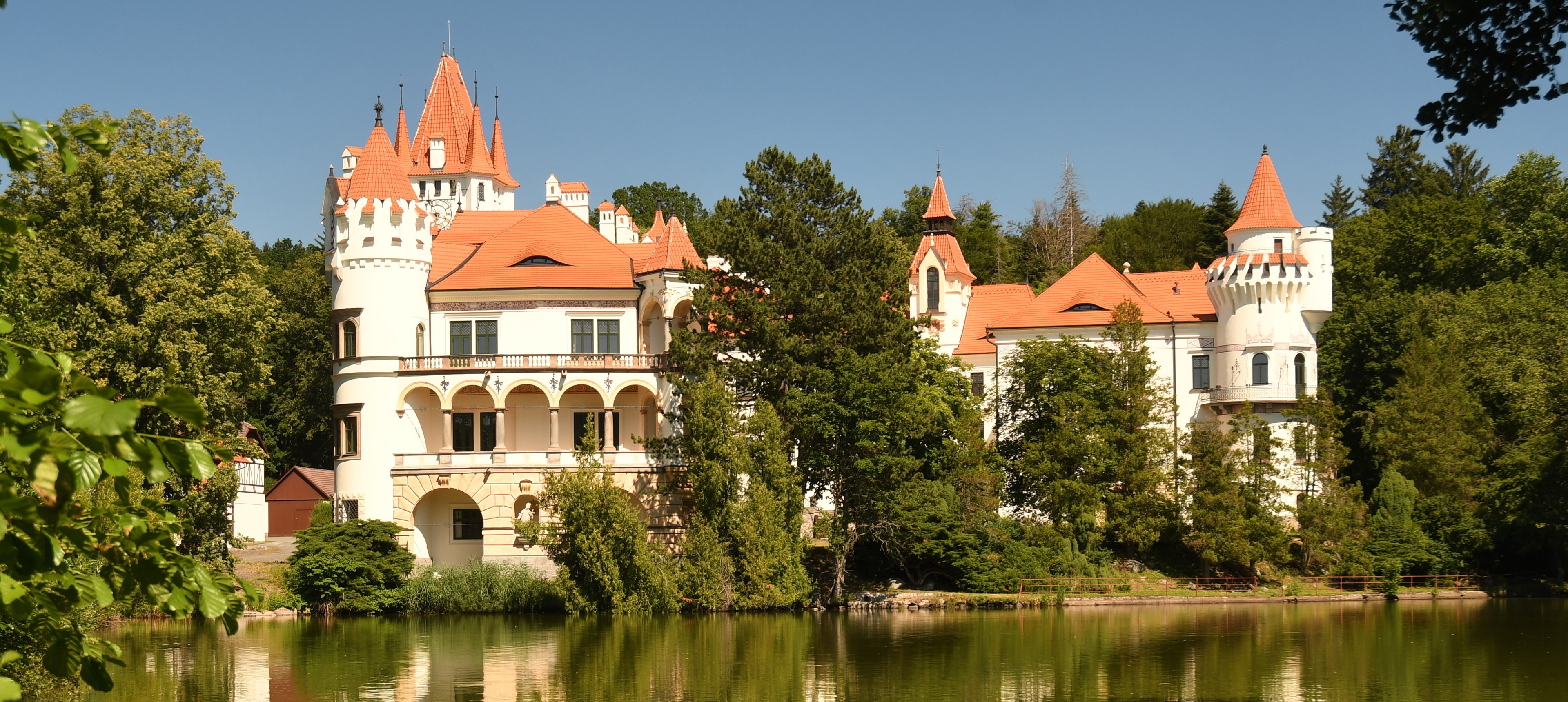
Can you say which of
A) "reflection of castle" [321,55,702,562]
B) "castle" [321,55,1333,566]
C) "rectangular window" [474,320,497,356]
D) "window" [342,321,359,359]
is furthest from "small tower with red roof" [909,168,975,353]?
"window" [342,321,359,359]

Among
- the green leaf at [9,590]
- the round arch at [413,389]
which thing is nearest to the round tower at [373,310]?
the round arch at [413,389]

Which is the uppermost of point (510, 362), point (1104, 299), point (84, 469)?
point (1104, 299)

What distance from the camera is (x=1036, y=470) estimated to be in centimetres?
4475

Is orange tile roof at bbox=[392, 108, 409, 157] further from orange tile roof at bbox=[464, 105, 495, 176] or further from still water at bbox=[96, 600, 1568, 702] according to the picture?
still water at bbox=[96, 600, 1568, 702]

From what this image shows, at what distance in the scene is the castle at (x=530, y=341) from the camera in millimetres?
45344

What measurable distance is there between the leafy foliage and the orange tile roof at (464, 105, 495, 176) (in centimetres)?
3413

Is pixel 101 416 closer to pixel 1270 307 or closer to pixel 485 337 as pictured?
pixel 485 337

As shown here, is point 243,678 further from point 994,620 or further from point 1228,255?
point 1228,255

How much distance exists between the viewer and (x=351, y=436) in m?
46.6

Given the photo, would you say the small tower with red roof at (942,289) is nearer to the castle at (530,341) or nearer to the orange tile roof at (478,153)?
the castle at (530,341)

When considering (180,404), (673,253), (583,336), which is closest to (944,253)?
(673,253)

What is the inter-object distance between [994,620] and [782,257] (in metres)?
12.0

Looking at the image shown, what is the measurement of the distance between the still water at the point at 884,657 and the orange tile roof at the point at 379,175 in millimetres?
13600

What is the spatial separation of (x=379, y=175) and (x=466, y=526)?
11.2 metres
